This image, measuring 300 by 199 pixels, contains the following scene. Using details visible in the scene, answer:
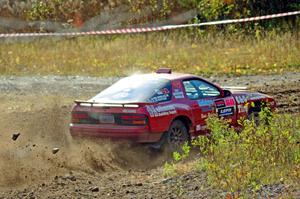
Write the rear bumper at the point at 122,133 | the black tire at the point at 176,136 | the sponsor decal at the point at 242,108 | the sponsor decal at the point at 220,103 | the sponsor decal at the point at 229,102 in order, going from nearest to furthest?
the rear bumper at the point at 122,133 < the black tire at the point at 176,136 < the sponsor decal at the point at 220,103 < the sponsor decal at the point at 229,102 < the sponsor decal at the point at 242,108

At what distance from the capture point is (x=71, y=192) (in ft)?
36.6

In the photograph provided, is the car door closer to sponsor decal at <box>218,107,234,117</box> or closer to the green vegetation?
sponsor decal at <box>218,107,234,117</box>

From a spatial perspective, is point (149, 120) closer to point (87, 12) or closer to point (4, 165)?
point (4, 165)

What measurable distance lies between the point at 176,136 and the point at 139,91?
95 centimetres

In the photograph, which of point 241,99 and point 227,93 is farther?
point 241,99

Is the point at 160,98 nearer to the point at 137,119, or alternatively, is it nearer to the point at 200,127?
the point at 137,119

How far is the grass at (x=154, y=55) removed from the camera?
25.7m

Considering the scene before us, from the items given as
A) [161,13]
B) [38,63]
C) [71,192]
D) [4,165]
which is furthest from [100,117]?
[161,13]

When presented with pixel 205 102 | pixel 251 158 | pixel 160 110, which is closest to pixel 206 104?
pixel 205 102

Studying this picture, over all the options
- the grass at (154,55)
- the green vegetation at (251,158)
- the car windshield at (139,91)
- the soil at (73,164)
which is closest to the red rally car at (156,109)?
the car windshield at (139,91)

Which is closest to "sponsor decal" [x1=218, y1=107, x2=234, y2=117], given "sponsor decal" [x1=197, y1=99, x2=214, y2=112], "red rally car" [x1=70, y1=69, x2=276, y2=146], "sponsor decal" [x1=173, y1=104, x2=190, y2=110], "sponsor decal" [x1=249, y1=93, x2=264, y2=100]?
"red rally car" [x1=70, y1=69, x2=276, y2=146]

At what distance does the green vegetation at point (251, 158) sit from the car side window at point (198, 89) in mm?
2552

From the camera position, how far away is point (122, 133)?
1391 cm

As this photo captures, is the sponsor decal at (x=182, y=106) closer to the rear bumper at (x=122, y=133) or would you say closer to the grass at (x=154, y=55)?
the rear bumper at (x=122, y=133)
